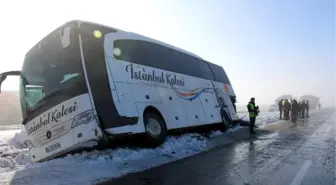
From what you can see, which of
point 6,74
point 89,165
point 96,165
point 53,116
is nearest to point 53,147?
point 53,116

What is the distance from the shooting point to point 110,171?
6324mm

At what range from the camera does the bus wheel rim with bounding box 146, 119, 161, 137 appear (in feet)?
27.9

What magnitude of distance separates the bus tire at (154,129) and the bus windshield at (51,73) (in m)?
2.48

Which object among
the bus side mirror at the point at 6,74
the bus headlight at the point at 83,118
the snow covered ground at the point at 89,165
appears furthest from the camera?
the bus side mirror at the point at 6,74

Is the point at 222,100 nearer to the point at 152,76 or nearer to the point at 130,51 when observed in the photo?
the point at 152,76

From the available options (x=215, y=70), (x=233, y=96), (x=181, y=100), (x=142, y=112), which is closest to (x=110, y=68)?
(x=142, y=112)

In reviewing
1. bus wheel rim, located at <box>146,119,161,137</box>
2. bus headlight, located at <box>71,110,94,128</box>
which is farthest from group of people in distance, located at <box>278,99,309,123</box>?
bus headlight, located at <box>71,110,94,128</box>

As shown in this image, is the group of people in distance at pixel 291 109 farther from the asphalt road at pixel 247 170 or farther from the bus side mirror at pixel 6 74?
the bus side mirror at pixel 6 74

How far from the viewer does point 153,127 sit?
874cm

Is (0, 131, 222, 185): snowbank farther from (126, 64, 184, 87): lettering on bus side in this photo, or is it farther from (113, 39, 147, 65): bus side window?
(113, 39, 147, 65): bus side window

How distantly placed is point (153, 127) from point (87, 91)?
271cm

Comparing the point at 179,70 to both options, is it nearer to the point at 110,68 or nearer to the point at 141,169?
the point at 110,68

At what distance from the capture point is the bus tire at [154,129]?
27.6ft

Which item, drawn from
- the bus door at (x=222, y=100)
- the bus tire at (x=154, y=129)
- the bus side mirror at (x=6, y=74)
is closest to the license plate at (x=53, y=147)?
the bus side mirror at (x=6, y=74)
